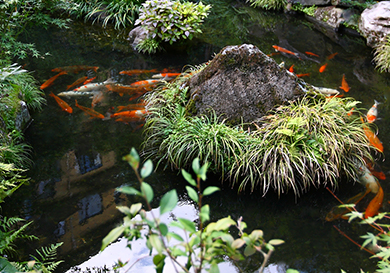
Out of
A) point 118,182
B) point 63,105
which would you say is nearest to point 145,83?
point 63,105

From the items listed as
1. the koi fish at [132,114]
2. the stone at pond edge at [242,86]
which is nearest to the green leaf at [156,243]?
the stone at pond edge at [242,86]

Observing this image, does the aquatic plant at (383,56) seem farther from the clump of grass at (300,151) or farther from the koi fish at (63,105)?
the koi fish at (63,105)

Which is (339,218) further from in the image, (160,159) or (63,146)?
(63,146)

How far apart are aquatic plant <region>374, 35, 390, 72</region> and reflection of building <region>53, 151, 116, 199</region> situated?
237 inches

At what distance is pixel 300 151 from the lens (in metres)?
3.90

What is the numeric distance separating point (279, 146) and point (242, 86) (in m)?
0.98

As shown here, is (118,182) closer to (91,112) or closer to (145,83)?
(91,112)

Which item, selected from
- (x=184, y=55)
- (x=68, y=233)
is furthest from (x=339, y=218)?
(x=184, y=55)

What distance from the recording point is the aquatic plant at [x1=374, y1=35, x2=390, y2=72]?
6953 mm

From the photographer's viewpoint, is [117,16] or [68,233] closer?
[68,233]

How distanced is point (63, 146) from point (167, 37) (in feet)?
12.6

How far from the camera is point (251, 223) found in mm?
3582

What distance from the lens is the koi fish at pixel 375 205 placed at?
3619 millimetres

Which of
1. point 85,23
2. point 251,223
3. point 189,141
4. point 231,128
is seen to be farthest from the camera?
point 85,23
